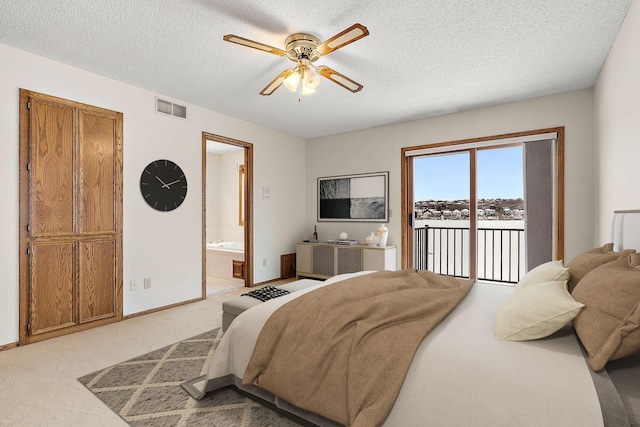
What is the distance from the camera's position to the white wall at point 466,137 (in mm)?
3715

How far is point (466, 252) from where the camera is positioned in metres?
4.96

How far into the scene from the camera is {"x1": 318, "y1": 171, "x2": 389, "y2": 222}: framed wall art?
5242 mm

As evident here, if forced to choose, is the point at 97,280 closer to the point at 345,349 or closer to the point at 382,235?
the point at 345,349

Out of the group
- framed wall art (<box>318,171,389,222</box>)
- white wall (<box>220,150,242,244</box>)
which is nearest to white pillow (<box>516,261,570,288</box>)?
framed wall art (<box>318,171,389,222</box>)

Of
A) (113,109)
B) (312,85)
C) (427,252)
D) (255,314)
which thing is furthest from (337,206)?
(255,314)

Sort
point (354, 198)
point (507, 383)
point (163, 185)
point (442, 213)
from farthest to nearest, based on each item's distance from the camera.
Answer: point (354, 198) < point (442, 213) < point (163, 185) < point (507, 383)

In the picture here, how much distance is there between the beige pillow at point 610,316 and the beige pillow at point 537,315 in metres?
0.06

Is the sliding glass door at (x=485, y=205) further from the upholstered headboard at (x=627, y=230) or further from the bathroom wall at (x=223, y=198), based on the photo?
the bathroom wall at (x=223, y=198)

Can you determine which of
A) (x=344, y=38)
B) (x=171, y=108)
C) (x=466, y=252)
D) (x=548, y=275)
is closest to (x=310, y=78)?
(x=344, y=38)

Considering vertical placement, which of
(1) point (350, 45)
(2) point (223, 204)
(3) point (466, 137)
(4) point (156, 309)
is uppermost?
(1) point (350, 45)

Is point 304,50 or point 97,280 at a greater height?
point 304,50

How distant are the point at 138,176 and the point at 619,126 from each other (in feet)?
15.0

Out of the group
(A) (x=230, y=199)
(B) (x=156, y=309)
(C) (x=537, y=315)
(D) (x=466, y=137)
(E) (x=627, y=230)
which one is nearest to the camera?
(C) (x=537, y=315)

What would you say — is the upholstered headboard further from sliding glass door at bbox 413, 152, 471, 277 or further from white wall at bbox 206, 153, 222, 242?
white wall at bbox 206, 153, 222, 242
